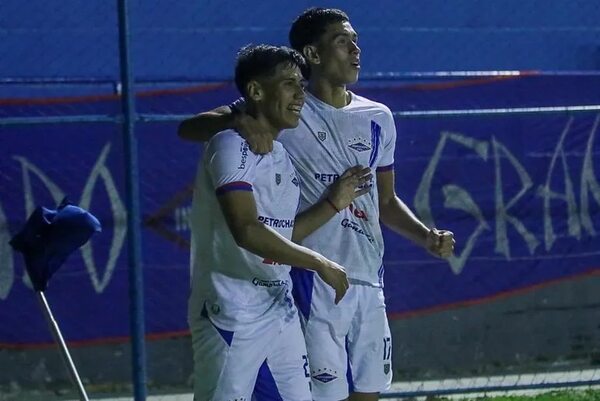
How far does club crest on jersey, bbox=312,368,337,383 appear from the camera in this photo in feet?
17.9

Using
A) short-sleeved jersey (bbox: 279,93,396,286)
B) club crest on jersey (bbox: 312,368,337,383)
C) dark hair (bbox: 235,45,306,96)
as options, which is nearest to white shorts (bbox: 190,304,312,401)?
club crest on jersey (bbox: 312,368,337,383)

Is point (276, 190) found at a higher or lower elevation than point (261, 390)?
higher

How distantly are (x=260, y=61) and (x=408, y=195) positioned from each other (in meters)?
3.00

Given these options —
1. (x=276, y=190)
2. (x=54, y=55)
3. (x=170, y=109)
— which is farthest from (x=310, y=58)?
(x=54, y=55)

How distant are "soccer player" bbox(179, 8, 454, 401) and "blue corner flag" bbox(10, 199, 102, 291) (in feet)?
1.97

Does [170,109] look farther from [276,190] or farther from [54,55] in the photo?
[276,190]

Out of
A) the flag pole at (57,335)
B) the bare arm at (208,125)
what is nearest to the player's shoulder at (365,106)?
the bare arm at (208,125)

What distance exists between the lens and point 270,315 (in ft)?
16.6

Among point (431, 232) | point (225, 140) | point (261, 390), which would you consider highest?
point (225, 140)

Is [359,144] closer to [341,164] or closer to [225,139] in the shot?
[341,164]

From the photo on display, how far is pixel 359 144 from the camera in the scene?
5586 millimetres

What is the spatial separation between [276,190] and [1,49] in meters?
5.07

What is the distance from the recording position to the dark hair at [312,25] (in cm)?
559

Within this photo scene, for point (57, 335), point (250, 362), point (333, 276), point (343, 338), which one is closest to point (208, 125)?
point (333, 276)
